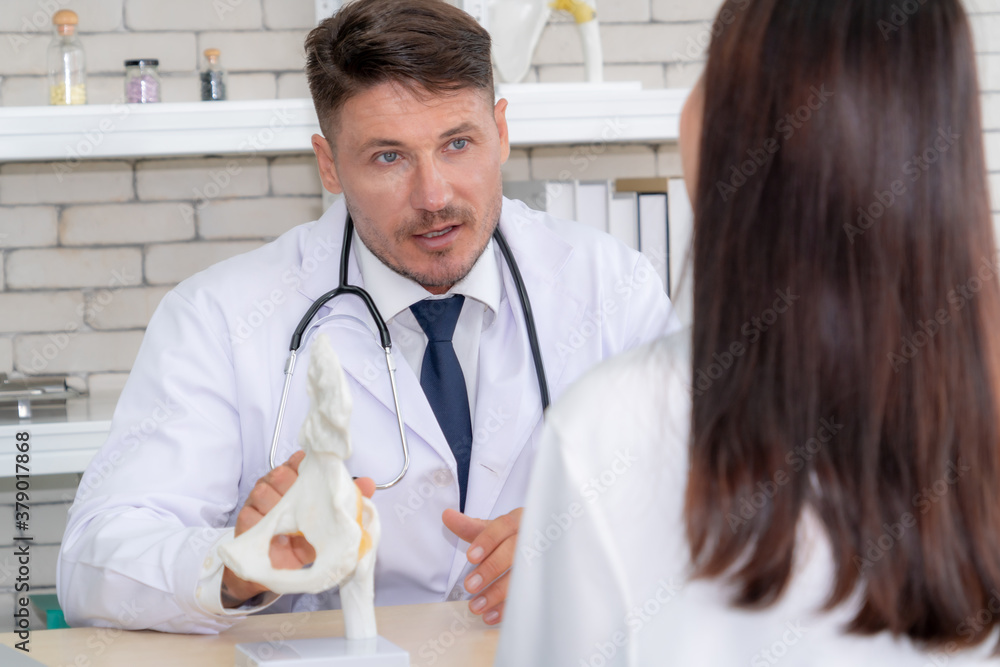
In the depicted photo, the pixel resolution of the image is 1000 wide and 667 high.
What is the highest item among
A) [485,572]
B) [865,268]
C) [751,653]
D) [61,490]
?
[865,268]

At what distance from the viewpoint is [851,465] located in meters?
0.58

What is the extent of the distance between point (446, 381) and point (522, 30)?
86 centimetres

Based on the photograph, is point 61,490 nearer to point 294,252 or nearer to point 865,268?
point 294,252

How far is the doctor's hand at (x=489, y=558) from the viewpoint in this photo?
3.39 feet

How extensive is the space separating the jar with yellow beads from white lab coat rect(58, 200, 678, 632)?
2.23ft

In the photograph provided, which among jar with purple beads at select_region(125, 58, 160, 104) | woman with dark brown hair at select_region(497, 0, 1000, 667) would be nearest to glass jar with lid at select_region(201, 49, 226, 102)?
jar with purple beads at select_region(125, 58, 160, 104)

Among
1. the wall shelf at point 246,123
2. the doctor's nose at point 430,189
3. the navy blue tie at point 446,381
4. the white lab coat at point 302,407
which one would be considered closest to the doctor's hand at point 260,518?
the white lab coat at point 302,407

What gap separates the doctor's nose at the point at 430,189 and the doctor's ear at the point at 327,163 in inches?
7.4

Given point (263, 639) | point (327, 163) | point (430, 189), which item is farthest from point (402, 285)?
point (263, 639)

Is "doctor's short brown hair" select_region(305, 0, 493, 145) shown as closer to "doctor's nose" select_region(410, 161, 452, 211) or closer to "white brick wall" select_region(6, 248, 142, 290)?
"doctor's nose" select_region(410, 161, 452, 211)

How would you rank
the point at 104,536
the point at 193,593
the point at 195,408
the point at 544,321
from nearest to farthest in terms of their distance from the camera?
1. the point at 193,593
2. the point at 104,536
3. the point at 195,408
4. the point at 544,321

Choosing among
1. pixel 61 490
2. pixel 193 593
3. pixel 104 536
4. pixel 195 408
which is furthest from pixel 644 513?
pixel 61 490

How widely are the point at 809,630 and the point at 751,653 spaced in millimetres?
39

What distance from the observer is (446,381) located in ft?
4.49
